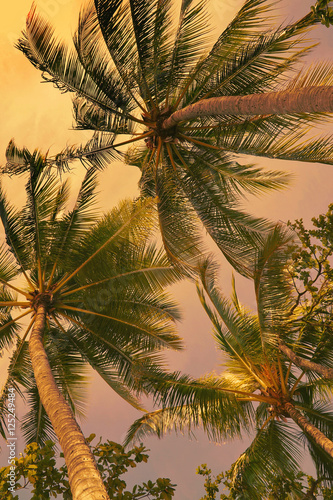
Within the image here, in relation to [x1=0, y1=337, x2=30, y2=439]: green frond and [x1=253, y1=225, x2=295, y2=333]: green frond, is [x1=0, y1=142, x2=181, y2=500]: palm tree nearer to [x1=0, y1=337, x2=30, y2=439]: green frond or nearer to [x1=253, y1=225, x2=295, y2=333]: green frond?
[x1=0, y1=337, x2=30, y2=439]: green frond

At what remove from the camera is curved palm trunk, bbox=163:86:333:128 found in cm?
422

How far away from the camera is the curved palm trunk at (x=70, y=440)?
136 inches

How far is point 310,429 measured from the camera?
7230 mm

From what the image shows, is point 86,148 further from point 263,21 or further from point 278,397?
point 278,397

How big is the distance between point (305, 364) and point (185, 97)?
5.94 m

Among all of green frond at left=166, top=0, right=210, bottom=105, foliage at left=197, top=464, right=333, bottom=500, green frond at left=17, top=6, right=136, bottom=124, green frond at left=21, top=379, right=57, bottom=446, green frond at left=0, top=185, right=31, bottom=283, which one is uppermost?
green frond at left=17, top=6, right=136, bottom=124

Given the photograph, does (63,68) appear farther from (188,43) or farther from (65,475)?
(65,475)

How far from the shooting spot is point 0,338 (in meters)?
8.27

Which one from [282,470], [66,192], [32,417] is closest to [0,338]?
[32,417]

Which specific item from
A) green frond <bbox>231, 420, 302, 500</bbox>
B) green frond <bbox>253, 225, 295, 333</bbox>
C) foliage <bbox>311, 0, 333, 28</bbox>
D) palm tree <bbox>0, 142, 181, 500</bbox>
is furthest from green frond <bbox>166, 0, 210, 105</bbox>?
green frond <bbox>231, 420, 302, 500</bbox>

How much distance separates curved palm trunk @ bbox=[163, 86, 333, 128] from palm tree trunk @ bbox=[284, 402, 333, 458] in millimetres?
5162

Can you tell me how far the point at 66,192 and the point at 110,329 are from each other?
3.00m

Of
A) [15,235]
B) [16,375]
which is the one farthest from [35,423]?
[15,235]

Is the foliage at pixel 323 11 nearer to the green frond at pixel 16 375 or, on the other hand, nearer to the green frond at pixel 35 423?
the green frond at pixel 16 375
